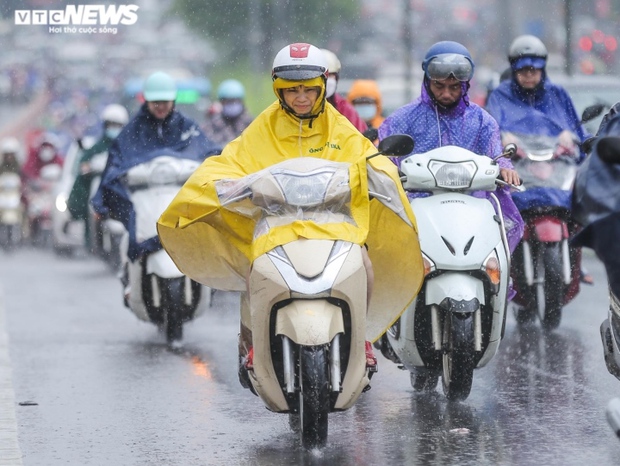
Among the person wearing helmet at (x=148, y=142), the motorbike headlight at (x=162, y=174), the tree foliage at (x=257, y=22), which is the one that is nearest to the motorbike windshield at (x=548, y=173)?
the person wearing helmet at (x=148, y=142)

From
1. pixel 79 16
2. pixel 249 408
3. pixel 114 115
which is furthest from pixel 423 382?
pixel 79 16

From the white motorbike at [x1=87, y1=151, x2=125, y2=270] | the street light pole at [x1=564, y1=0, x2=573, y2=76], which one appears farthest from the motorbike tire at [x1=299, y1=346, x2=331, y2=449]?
the street light pole at [x1=564, y1=0, x2=573, y2=76]

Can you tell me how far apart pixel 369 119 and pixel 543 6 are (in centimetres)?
4223

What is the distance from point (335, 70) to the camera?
13.1 m

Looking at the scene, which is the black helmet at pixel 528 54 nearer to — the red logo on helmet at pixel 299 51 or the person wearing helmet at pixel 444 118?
the person wearing helmet at pixel 444 118

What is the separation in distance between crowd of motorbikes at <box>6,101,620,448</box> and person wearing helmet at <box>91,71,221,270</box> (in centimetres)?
9

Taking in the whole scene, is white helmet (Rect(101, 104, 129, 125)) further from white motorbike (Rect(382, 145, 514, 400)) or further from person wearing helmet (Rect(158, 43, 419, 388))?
person wearing helmet (Rect(158, 43, 419, 388))

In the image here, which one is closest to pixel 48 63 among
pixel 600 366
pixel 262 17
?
pixel 262 17

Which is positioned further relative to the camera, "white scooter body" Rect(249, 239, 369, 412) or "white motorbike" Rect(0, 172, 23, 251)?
"white motorbike" Rect(0, 172, 23, 251)

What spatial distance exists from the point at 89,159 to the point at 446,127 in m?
9.83

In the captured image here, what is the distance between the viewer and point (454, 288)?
8.70 metres

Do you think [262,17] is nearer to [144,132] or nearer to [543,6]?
[543,6]

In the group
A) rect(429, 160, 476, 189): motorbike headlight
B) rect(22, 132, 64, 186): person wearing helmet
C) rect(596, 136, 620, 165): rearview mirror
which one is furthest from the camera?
rect(22, 132, 64, 186): person wearing helmet

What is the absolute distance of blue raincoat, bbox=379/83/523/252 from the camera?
9.55 metres
